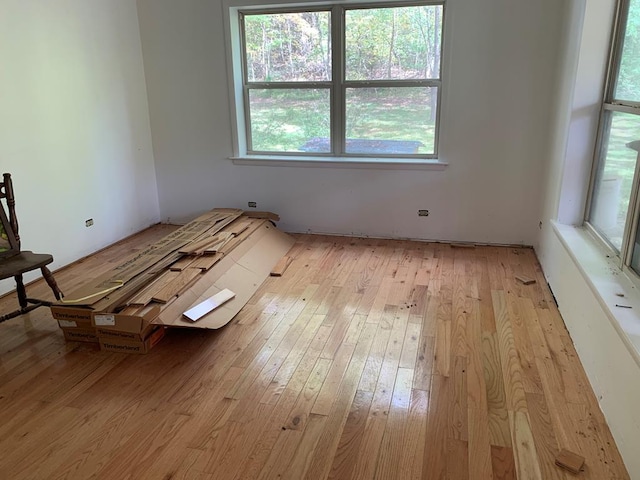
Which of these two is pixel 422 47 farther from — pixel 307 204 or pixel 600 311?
pixel 600 311

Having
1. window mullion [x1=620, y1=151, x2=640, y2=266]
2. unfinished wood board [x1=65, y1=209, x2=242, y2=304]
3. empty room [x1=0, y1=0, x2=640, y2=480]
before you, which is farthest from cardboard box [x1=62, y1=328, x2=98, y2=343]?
window mullion [x1=620, y1=151, x2=640, y2=266]

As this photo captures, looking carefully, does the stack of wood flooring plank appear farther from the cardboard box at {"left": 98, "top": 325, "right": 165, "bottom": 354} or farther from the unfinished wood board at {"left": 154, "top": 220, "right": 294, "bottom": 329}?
the cardboard box at {"left": 98, "top": 325, "right": 165, "bottom": 354}

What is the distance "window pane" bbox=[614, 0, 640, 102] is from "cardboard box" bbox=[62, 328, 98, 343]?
3.20m

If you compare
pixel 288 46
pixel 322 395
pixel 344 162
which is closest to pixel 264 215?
pixel 344 162

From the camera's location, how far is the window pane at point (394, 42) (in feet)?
13.5

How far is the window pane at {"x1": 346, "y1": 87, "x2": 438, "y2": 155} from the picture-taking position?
4293 mm

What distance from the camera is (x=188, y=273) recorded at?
3.17m

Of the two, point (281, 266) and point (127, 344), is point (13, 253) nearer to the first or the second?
point (127, 344)

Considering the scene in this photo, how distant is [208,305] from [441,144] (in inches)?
98.7

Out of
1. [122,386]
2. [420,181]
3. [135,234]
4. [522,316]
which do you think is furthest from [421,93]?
[122,386]

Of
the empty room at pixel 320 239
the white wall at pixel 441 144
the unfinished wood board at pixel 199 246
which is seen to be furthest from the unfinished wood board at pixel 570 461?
the white wall at pixel 441 144

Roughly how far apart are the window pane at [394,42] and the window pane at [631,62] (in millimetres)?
1663

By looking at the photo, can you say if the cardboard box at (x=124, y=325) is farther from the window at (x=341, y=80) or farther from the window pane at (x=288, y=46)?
the window pane at (x=288, y=46)

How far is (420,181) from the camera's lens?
14.3 ft
